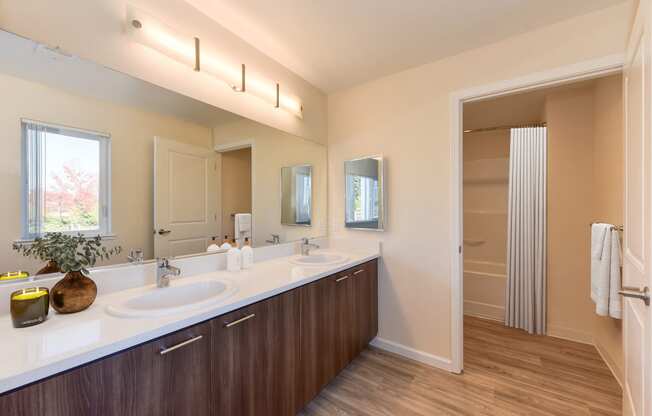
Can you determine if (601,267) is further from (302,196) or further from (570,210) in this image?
(302,196)

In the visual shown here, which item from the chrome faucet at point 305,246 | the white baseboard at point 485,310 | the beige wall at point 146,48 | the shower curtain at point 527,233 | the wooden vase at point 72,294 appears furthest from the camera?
the white baseboard at point 485,310

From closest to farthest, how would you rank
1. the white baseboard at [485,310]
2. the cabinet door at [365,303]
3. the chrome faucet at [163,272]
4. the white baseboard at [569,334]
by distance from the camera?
the chrome faucet at [163,272]
the cabinet door at [365,303]
the white baseboard at [569,334]
the white baseboard at [485,310]

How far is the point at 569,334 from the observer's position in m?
2.45

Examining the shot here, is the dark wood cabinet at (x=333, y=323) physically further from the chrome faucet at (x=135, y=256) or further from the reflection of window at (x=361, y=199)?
the chrome faucet at (x=135, y=256)

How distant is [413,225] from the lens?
2.18 meters

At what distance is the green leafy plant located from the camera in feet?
3.29

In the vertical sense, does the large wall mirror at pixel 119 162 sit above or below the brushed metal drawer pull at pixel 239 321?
above

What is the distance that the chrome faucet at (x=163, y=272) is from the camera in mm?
1310

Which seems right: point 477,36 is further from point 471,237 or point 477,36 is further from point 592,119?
point 471,237

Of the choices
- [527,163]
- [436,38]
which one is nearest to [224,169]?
[436,38]

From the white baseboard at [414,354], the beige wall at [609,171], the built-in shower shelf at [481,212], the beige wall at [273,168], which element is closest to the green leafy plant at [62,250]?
the beige wall at [273,168]

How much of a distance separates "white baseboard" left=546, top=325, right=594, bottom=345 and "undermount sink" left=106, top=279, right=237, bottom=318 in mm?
2931

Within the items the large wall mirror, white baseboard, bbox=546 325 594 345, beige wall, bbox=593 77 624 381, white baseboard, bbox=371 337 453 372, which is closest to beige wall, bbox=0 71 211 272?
the large wall mirror

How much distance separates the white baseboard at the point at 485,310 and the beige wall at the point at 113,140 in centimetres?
319
